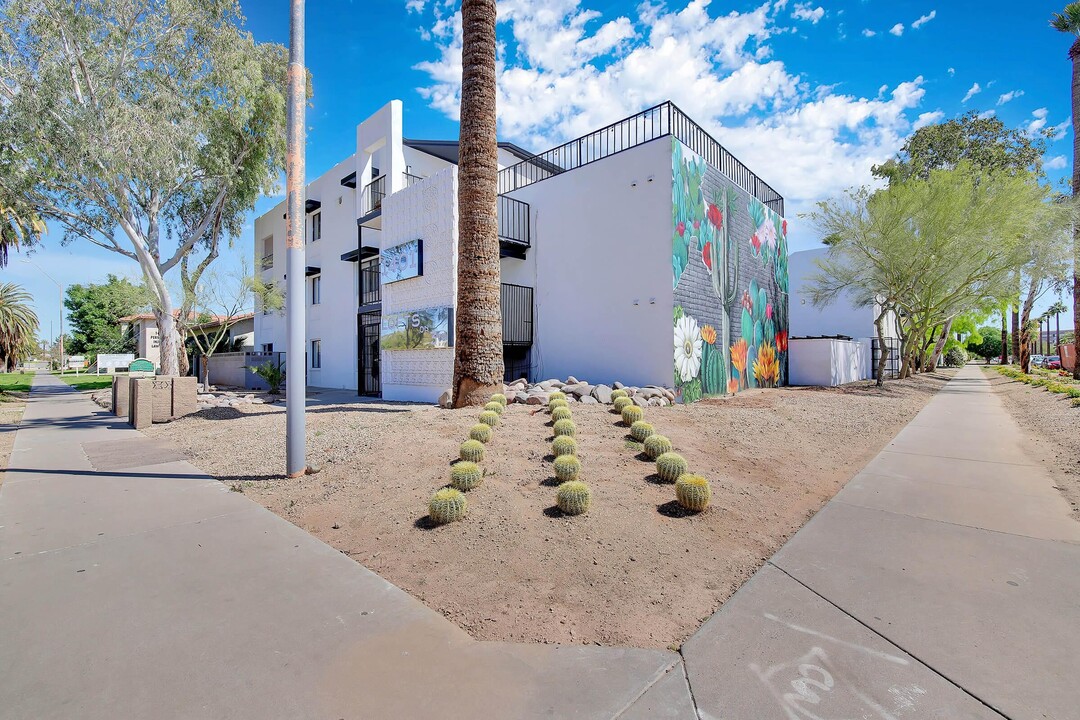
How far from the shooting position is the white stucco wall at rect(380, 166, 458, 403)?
13422 mm

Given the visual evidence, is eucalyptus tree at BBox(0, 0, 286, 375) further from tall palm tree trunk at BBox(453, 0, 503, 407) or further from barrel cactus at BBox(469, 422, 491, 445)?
barrel cactus at BBox(469, 422, 491, 445)

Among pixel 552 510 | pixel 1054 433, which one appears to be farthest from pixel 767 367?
pixel 552 510

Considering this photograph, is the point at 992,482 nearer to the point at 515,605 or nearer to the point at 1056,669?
the point at 1056,669

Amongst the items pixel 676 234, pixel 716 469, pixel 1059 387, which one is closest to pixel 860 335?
pixel 1059 387

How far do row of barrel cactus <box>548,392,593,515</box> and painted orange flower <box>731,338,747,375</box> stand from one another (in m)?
9.49

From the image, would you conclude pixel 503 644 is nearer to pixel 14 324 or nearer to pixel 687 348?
pixel 687 348

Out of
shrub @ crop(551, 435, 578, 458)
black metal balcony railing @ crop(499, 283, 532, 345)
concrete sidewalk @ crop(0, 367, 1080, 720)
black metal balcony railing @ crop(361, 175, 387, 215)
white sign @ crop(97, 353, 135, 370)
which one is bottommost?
concrete sidewalk @ crop(0, 367, 1080, 720)

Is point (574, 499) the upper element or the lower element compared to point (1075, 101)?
lower

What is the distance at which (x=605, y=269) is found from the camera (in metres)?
13.1

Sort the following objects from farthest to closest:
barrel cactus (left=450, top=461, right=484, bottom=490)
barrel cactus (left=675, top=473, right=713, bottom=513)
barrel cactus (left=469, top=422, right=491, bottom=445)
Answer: barrel cactus (left=469, top=422, right=491, bottom=445) → barrel cactus (left=450, top=461, right=484, bottom=490) → barrel cactus (left=675, top=473, right=713, bottom=513)

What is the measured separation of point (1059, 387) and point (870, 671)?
18.7 meters

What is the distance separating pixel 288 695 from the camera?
228 centimetres

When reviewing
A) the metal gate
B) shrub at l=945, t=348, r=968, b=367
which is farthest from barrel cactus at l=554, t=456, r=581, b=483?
shrub at l=945, t=348, r=968, b=367

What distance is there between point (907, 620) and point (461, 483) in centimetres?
357
